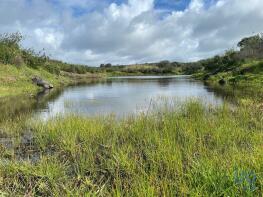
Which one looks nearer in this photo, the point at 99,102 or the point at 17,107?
the point at 17,107

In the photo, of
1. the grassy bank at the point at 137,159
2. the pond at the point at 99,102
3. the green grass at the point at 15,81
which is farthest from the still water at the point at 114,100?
the green grass at the point at 15,81

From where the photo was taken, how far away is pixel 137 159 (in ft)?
24.2

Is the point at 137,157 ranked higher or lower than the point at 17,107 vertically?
higher

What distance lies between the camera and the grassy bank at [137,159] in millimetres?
5503

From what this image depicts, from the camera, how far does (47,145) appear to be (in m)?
9.94

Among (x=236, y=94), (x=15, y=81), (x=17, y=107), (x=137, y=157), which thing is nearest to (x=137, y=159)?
(x=137, y=157)

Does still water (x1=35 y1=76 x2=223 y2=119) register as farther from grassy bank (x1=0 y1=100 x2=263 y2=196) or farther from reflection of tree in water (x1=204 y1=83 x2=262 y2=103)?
grassy bank (x1=0 y1=100 x2=263 y2=196)

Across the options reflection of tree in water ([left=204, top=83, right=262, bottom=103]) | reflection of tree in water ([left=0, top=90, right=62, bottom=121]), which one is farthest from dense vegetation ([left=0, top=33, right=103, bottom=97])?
reflection of tree in water ([left=204, top=83, right=262, bottom=103])

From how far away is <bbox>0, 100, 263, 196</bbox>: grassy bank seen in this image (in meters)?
5.50

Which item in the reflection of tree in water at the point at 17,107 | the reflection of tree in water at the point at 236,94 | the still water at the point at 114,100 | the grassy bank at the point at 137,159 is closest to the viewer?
the grassy bank at the point at 137,159

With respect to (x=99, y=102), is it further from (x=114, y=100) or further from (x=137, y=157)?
(x=137, y=157)

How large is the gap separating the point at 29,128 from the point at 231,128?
7348 mm

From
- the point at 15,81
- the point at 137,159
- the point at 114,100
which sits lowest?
the point at 114,100

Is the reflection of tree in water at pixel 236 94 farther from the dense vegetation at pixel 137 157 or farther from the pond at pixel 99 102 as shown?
the dense vegetation at pixel 137 157
